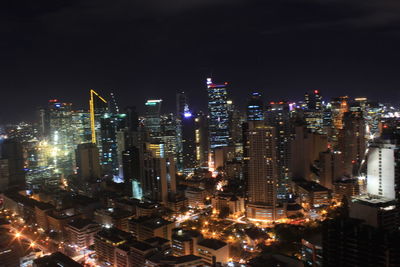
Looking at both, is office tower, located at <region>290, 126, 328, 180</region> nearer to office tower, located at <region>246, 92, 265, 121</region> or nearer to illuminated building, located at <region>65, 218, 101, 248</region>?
office tower, located at <region>246, 92, 265, 121</region>

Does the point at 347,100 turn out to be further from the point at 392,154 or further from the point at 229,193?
the point at 392,154

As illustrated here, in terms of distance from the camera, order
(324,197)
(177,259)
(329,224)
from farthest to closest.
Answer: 1. (324,197)
2. (177,259)
3. (329,224)

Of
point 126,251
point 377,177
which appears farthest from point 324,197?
point 126,251

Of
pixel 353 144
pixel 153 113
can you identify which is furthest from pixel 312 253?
pixel 153 113

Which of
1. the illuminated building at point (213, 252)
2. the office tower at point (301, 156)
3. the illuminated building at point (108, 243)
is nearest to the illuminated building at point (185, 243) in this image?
the illuminated building at point (213, 252)

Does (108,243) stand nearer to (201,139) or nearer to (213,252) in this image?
(213,252)

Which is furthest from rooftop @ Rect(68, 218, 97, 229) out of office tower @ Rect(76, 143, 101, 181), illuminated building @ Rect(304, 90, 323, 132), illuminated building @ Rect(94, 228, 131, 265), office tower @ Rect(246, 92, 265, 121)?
illuminated building @ Rect(304, 90, 323, 132)

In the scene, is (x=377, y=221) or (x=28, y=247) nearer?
(x=377, y=221)
